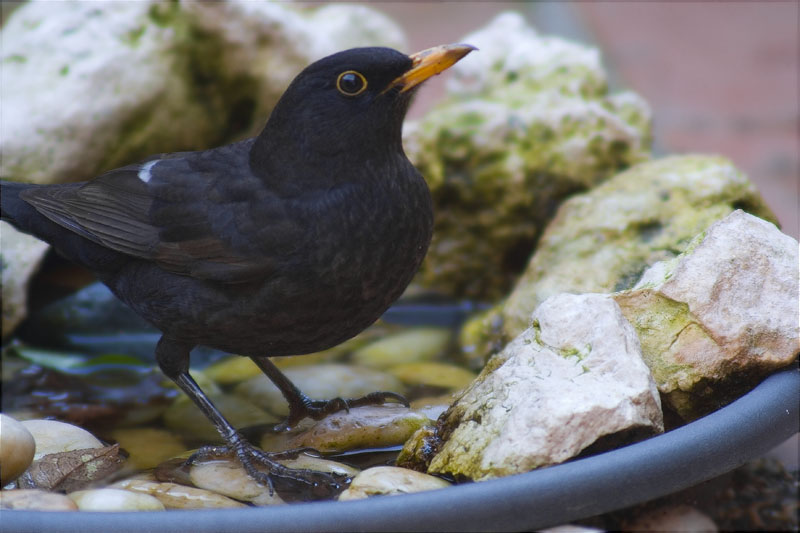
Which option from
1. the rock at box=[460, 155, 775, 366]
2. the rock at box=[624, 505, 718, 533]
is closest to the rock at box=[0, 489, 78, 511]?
the rock at box=[624, 505, 718, 533]

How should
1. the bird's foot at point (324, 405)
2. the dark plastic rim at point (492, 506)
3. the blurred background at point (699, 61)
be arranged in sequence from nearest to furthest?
1. the dark plastic rim at point (492, 506)
2. the bird's foot at point (324, 405)
3. the blurred background at point (699, 61)

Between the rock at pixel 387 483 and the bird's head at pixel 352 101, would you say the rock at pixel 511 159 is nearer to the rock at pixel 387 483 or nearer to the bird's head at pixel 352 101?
the bird's head at pixel 352 101

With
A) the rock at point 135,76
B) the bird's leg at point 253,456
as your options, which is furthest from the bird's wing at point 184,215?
the rock at point 135,76

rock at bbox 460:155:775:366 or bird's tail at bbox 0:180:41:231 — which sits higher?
rock at bbox 460:155:775:366

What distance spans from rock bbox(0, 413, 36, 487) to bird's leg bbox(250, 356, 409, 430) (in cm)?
92

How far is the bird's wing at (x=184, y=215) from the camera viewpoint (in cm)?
274

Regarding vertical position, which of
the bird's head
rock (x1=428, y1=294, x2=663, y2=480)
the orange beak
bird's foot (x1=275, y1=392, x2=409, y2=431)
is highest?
the orange beak

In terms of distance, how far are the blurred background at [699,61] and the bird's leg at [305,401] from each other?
10.0 feet

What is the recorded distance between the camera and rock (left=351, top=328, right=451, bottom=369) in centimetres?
381

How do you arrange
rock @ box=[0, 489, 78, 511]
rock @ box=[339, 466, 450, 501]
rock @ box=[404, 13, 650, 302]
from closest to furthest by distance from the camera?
rock @ box=[0, 489, 78, 511] → rock @ box=[339, 466, 450, 501] → rock @ box=[404, 13, 650, 302]

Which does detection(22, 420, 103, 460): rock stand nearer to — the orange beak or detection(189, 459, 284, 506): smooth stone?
detection(189, 459, 284, 506): smooth stone

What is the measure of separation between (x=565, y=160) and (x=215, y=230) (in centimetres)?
197

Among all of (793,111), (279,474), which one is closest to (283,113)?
(279,474)

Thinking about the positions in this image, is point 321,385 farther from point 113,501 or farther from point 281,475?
point 113,501
